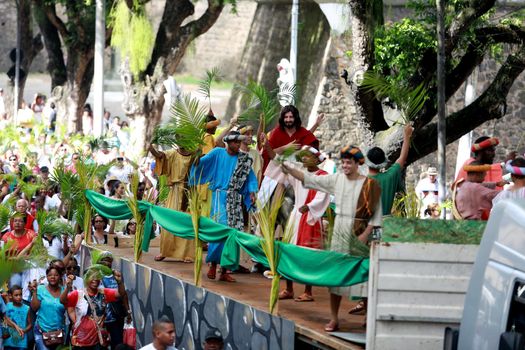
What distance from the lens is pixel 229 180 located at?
50.6 ft

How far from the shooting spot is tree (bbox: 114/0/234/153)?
34906 mm

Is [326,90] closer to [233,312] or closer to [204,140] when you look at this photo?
[204,140]

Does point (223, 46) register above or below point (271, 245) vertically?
below

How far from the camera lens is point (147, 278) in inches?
632

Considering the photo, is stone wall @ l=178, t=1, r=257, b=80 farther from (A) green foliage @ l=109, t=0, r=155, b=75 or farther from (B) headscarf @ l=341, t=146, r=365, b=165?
(B) headscarf @ l=341, t=146, r=365, b=165

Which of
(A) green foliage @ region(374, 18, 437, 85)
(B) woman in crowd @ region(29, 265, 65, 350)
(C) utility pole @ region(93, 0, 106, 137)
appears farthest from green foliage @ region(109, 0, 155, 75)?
(B) woman in crowd @ region(29, 265, 65, 350)

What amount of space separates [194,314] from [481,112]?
547 cm

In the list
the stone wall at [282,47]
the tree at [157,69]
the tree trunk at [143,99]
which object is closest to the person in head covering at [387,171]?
the tree at [157,69]

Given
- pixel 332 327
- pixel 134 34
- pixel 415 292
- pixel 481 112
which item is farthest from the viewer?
pixel 134 34

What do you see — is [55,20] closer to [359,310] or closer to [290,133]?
[290,133]

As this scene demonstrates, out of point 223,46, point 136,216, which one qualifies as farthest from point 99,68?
point 223,46

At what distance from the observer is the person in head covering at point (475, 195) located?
12211 millimetres

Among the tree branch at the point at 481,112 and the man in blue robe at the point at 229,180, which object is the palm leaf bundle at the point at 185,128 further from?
the tree branch at the point at 481,112

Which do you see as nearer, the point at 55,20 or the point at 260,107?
the point at 260,107
